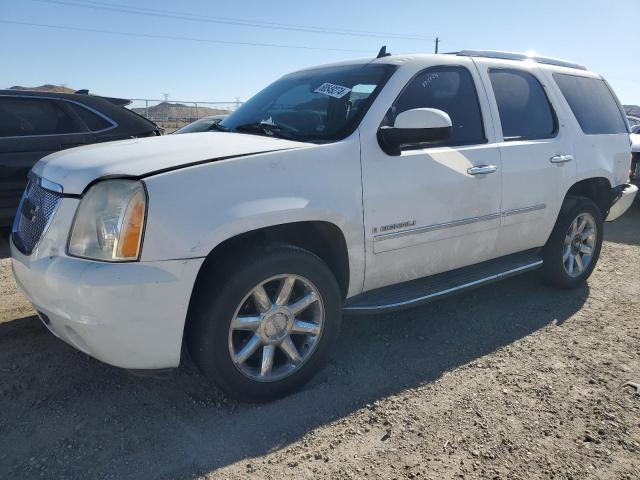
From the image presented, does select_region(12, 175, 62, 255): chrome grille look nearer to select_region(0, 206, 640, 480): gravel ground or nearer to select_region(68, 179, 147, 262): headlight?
select_region(68, 179, 147, 262): headlight

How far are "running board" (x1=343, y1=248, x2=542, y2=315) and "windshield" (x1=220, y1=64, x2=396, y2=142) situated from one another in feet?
3.32

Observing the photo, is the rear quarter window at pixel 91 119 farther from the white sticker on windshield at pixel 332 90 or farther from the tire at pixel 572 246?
the tire at pixel 572 246

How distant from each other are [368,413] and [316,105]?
1958 millimetres

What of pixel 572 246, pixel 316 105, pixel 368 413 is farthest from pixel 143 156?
pixel 572 246

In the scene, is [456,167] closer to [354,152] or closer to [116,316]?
[354,152]

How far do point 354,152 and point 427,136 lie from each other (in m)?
0.46

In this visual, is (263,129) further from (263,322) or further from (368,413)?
(368,413)

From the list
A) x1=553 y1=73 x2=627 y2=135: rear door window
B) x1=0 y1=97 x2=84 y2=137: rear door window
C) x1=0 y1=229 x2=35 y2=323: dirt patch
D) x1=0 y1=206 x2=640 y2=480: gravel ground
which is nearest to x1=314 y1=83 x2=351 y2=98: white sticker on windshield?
x1=0 y1=206 x2=640 y2=480: gravel ground

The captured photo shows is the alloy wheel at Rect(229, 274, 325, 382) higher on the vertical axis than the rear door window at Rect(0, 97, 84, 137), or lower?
lower

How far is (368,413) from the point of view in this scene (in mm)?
2803

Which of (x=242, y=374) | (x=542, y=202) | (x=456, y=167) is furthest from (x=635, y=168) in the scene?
(x=242, y=374)

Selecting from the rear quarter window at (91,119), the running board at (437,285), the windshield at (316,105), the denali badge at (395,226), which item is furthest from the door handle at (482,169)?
the rear quarter window at (91,119)

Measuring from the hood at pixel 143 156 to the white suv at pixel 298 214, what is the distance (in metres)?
0.01

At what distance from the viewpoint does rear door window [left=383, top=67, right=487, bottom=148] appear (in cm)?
340
